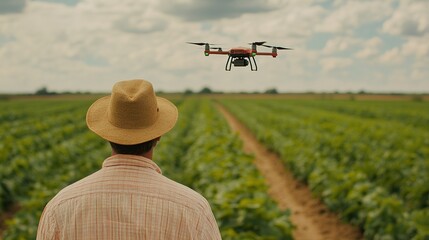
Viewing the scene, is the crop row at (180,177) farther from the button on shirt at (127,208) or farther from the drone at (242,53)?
the drone at (242,53)

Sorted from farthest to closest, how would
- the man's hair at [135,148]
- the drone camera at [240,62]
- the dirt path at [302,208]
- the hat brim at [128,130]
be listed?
the dirt path at [302,208] < the man's hair at [135,148] < the hat brim at [128,130] < the drone camera at [240,62]

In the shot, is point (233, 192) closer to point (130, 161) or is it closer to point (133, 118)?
point (130, 161)

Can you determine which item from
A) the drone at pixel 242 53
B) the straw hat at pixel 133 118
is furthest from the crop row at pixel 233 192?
the drone at pixel 242 53

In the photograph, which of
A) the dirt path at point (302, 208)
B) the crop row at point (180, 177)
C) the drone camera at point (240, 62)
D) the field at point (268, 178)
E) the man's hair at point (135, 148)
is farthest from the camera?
the dirt path at point (302, 208)

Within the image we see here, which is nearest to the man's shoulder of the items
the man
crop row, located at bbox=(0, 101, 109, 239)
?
the man

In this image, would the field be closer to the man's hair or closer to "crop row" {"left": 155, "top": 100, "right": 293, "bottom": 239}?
"crop row" {"left": 155, "top": 100, "right": 293, "bottom": 239}

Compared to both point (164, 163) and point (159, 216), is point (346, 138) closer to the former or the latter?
point (164, 163)

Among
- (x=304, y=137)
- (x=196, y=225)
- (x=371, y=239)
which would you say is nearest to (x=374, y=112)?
(x=304, y=137)

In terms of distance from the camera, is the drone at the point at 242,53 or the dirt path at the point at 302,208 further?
the dirt path at the point at 302,208
